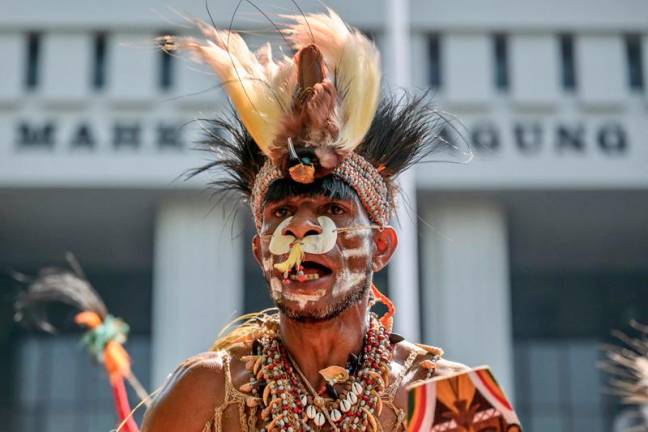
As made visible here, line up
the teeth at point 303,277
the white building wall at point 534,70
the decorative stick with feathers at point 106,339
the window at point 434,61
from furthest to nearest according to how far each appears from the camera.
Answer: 1. the window at point 434,61
2. the white building wall at point 534,70
3. the decorative stick with feathers at point 106,339
4. the teeth at point 303,277

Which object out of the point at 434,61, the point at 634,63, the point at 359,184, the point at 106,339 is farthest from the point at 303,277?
the point at 634,63

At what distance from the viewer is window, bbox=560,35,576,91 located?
71.6ft

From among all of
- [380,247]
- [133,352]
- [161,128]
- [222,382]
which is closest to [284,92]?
[380,247]

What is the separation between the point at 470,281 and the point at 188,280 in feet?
15.3

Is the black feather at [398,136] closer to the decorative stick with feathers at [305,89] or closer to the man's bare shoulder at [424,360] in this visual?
the decorative stick with feathers at [305,89]

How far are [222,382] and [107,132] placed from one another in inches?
705

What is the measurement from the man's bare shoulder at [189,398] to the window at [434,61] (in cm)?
1815

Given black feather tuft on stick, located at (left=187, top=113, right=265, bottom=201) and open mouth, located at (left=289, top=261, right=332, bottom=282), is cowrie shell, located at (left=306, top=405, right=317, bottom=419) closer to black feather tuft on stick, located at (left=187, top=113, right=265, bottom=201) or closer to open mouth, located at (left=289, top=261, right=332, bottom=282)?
open mouth, located at (left=289, top=261, right=332, bottom=282)

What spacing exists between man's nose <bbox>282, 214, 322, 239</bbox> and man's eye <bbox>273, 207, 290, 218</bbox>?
0.07 metres

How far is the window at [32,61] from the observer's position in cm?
2164

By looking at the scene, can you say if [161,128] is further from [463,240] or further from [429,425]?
[429,425]

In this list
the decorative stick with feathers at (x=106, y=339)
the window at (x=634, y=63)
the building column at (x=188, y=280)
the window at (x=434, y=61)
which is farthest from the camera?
the window at (x=634, y=63)

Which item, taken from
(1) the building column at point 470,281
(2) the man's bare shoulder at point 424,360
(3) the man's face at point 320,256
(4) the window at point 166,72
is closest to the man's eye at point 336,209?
(3) the man's face at point 320,256

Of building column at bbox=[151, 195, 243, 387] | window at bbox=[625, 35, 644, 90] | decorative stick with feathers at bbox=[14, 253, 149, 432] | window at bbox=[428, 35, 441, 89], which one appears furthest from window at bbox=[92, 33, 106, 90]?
decorative stick with feathers at bbox=[14, 253, 149, 432]
